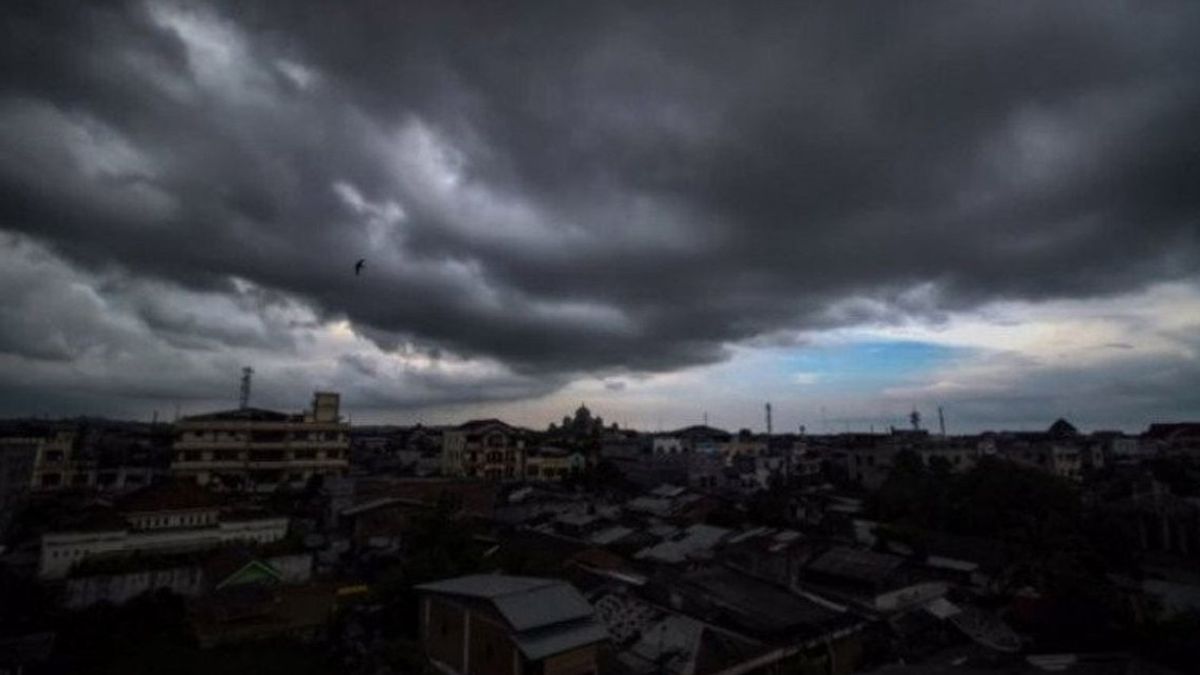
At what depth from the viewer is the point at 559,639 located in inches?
789

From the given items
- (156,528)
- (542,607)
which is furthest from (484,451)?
(542,607)

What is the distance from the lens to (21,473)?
48406 mm

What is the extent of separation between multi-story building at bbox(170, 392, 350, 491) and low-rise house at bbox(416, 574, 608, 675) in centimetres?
4789

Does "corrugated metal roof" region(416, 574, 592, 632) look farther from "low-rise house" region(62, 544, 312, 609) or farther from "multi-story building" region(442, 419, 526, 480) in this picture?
"multi-story building" region(442, 419, 526, 480)

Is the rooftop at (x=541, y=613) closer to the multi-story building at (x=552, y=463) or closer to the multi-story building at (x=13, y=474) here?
the multi-story building at (x=13, y=474)

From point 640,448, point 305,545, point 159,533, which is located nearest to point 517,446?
point 640,448

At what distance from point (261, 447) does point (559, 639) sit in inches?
2169

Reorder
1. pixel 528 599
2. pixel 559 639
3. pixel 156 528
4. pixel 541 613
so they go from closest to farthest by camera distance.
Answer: pixel 559 639
pixel 541 613
pixel 528 599
pixel 156 528

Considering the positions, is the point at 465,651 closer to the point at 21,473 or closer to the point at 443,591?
the point at 443,591

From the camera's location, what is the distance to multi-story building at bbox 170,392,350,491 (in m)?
60.8

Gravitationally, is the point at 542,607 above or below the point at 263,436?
below

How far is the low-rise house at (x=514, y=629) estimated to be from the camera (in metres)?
19.6

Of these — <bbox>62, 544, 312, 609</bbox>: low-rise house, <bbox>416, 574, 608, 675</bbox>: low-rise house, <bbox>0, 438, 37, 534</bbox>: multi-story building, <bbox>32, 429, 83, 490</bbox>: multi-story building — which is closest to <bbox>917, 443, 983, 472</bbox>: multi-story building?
<bbox>416, 574, 608, 675</bbox>: low-rise house

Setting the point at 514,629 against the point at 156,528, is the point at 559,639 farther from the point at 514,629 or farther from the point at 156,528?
the point at 156,528
